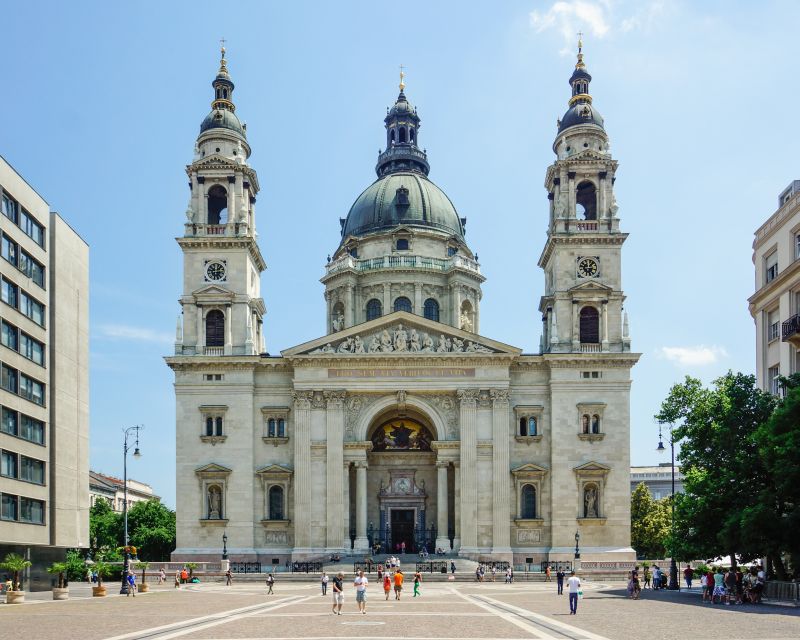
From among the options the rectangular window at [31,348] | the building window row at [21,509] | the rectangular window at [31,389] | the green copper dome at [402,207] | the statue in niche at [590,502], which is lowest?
the statue in niche at [590,502]

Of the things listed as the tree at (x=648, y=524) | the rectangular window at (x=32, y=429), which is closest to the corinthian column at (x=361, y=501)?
the rectangular window at (x=32, y=429)

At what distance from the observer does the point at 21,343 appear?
5469cm

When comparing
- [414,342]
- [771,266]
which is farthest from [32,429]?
[771,266]

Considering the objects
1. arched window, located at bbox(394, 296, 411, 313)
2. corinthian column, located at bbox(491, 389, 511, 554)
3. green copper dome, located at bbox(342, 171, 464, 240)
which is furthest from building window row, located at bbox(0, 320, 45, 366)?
green copper dome, located at bbox(342, 171, 464, 240)

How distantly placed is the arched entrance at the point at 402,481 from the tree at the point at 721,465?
31.3 m

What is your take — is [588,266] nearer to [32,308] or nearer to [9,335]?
[32,308]

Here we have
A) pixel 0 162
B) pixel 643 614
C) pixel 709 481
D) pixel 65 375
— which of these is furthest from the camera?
pixel 65 375

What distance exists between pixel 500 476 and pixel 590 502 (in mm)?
6444

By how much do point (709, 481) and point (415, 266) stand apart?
1822 inches

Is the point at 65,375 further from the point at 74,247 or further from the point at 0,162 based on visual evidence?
the point at 0,162

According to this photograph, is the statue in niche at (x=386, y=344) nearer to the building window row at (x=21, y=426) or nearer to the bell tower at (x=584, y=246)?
the bell tower at (x=584, y=246)

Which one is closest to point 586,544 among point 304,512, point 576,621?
point 304,512

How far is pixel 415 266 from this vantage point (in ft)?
290

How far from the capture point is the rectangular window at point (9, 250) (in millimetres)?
52625
